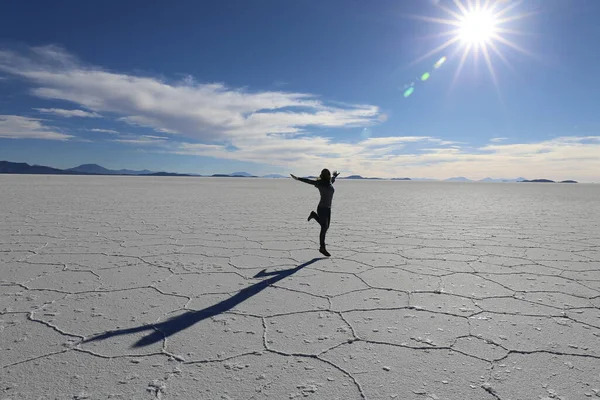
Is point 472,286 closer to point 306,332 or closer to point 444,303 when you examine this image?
point 444,303

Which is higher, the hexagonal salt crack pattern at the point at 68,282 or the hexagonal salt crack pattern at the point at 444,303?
the hexagonal salt crack pattern at the point at 444,303

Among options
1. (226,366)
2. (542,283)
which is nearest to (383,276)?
(542,283)

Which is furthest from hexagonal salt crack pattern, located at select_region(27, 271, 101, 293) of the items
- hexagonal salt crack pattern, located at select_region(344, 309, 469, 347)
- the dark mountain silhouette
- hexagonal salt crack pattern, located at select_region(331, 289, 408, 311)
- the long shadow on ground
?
the dark mountain silhouette

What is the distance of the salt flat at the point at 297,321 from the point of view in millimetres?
1619

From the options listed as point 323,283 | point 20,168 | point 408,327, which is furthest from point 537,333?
point 20,168

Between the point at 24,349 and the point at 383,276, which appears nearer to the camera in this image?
the point at 24,349

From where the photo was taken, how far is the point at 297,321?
7.50 feet

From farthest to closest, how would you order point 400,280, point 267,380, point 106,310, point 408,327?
point 400,280
point 106,310
point 408,327
point 267,380

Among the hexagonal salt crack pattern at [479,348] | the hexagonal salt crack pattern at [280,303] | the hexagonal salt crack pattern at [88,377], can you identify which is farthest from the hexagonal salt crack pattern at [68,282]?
the hexagonal salt crack pattern at [479,348]

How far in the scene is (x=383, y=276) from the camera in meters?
3.29

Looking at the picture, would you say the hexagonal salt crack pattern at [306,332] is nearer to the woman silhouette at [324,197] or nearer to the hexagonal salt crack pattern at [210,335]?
the hexagonal salt crack pattern at [210,335]

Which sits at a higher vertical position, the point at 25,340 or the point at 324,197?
the point at 324,197

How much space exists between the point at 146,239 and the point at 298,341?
3.75m

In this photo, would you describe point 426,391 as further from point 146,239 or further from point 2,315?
point 146,239
